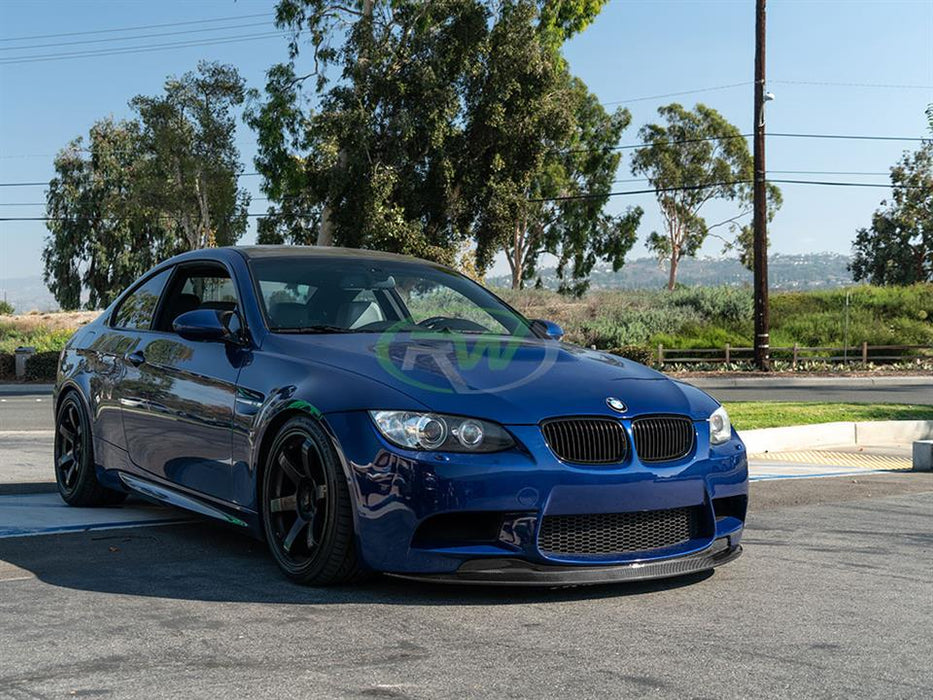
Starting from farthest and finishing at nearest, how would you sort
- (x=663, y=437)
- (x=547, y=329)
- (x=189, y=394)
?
1. (x=547, y=329)
2. (x=189, y=394)
3. (x=663, y=437)

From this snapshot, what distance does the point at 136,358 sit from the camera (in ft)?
20.7

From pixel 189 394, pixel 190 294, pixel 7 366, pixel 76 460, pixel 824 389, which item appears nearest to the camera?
pixel 189 394

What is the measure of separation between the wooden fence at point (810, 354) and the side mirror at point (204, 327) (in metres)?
30.8

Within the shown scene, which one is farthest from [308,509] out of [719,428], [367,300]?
[719,428]

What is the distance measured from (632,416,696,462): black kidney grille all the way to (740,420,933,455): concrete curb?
→ 22.7 feet

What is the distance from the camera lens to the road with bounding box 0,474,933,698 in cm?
353

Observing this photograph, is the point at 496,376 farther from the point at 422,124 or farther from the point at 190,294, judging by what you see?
the point at 422,124

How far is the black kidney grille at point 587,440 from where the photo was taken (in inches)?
177

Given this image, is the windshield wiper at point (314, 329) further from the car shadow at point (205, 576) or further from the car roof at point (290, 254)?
the car shadow at point (205, 576)

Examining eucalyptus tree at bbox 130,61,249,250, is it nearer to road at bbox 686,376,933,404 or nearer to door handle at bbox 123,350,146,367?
road at bbox 686,376,933,404

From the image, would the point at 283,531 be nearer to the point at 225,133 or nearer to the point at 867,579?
the point at 867,579

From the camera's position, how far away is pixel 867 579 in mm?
5258

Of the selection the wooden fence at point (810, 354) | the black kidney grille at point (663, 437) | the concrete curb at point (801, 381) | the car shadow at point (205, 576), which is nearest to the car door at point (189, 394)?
the car shadow at point (205, 576)

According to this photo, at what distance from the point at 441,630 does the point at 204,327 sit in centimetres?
204
